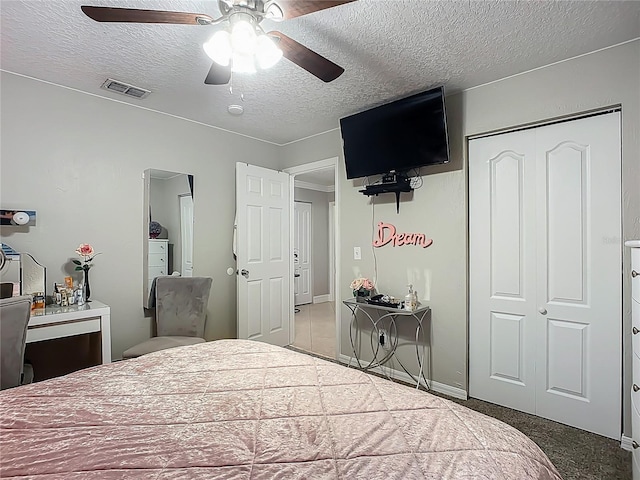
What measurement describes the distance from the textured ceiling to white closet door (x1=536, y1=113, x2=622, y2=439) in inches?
25.8

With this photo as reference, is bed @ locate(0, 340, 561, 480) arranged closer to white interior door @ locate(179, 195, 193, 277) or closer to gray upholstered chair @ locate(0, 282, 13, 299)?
gray upholstered chair @ locate(0, 282, 13, 299)

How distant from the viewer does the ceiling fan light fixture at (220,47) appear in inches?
63.4

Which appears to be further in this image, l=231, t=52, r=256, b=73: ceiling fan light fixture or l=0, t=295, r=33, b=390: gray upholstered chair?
l=0, t=295, r=33, b=390: gray upholstered chair

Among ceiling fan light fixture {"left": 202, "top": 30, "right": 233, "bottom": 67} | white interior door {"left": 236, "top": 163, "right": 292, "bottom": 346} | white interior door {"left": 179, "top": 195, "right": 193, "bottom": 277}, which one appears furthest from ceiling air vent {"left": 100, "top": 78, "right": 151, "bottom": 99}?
ceiling fan light fixture {"left": 202, "top": 30, "right": 233, "bottom": 67}

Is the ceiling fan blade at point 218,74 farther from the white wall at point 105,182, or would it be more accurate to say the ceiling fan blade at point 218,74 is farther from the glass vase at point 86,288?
Answer: the glass vase at point 86,288

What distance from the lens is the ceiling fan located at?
146cm

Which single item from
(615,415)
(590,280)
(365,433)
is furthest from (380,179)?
(365,433)

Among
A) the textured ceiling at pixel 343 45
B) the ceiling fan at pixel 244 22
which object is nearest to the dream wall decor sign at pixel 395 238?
the textured ceiling at pixel 343 45

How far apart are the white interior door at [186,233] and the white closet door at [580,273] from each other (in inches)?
122

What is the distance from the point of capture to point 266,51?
1669 mm

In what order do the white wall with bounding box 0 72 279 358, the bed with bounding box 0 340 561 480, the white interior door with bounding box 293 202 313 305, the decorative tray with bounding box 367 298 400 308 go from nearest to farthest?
the bed with bounding box 0 340 561 480
the white wall with bounding box 0 72 279 358
the decorative tray with bounding box 367 298 400 308
the white interior door with bounding box 293 202 313 305

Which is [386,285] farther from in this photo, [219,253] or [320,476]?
[320,476]

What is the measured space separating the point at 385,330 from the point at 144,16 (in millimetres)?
3032

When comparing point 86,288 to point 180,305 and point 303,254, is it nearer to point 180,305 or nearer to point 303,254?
point 180,305
